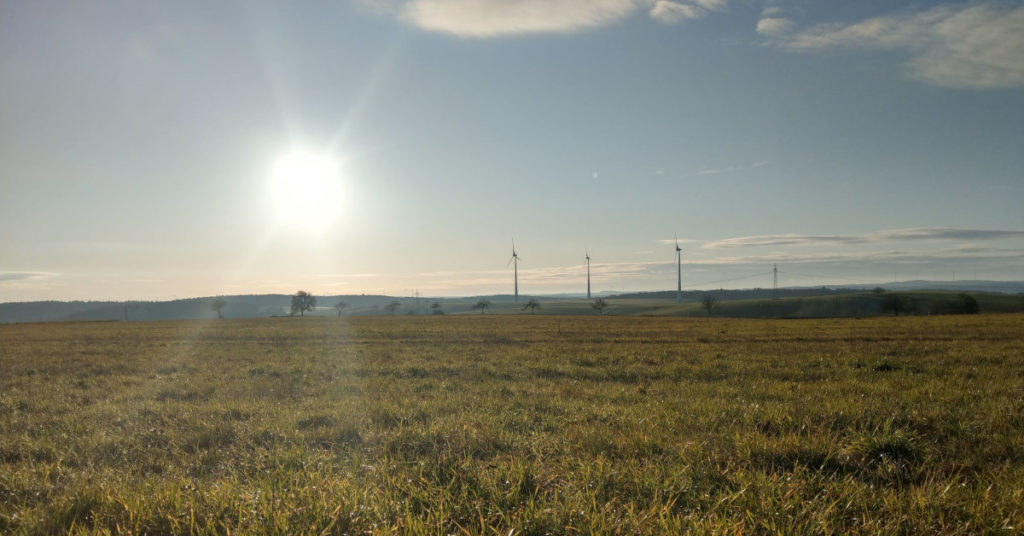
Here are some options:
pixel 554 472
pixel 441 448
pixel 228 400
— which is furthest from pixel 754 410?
pixel 228 400

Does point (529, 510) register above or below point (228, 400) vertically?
above

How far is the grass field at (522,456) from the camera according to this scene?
4008mm

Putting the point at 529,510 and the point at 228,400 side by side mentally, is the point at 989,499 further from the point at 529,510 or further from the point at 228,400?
the point at 228,400

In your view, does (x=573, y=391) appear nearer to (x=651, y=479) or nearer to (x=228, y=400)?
(x=651, y=479)

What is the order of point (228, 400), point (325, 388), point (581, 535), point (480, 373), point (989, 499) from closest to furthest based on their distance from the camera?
point (581, 535) < point (989, 499) < point (228, 400) < point (325, 388) < point (480, 373)

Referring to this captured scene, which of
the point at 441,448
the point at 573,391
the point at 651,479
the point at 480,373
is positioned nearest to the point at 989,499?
the point at 651,479

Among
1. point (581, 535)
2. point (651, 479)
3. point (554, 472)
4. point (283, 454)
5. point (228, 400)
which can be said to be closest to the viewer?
point (581, 535)

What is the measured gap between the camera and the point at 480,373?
16.0 m

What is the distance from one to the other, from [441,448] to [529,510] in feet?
10.3

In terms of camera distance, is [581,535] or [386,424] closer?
[581,535]

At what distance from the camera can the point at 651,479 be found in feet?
16.3

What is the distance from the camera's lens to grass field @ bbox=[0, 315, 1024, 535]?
4008 mm

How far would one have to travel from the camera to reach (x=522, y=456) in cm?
615

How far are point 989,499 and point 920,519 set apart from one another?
0.93m
